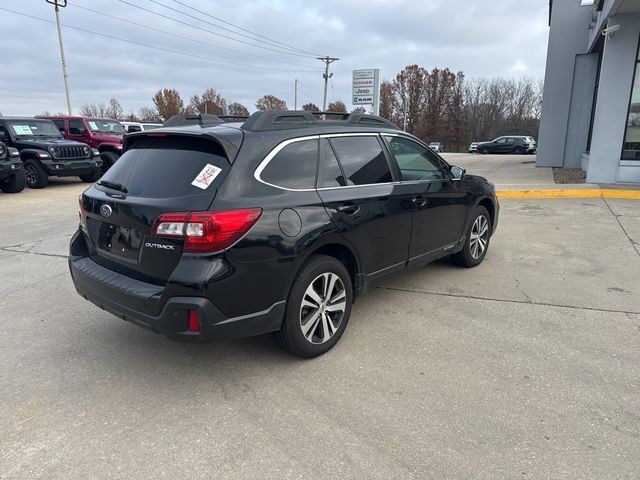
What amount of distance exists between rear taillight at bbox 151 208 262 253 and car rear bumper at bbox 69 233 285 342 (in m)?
0.32

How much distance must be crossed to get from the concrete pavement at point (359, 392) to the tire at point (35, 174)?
9.92m

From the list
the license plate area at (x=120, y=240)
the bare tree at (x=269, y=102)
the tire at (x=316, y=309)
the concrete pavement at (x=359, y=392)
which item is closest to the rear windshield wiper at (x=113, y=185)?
the license plate area at (x=120, y=240)

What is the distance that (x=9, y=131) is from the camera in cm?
1355

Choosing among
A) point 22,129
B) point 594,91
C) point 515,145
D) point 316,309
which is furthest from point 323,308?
point 515,145

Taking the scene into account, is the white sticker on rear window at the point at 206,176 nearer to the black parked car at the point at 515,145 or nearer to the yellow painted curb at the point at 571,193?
the yellow painted curb at the point at 571,193

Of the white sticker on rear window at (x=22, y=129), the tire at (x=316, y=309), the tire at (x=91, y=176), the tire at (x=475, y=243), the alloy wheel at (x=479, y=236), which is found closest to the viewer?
the tire at (x=316, y=309)

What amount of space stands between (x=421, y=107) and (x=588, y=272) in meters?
68.4

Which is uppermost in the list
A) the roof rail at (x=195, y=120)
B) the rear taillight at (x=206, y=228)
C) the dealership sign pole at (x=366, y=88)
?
the dealership sign pole at (x=366, y=88)

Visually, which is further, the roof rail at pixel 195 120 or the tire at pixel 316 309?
the roof rail at pixel 195 120

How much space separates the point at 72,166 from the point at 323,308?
12.7m

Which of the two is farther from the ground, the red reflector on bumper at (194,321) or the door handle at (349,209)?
the door handle at (349,209)

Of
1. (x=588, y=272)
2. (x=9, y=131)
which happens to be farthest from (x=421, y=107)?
(x=588, y=272)

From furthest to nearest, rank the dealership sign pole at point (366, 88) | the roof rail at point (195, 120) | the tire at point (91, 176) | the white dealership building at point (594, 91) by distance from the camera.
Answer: the dealership sign pole at point (366, 88), the tire at point (91, 176), the white dealership building at point (594, 91), the roof rail at point (195, 120)

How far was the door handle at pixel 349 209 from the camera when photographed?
346cm
